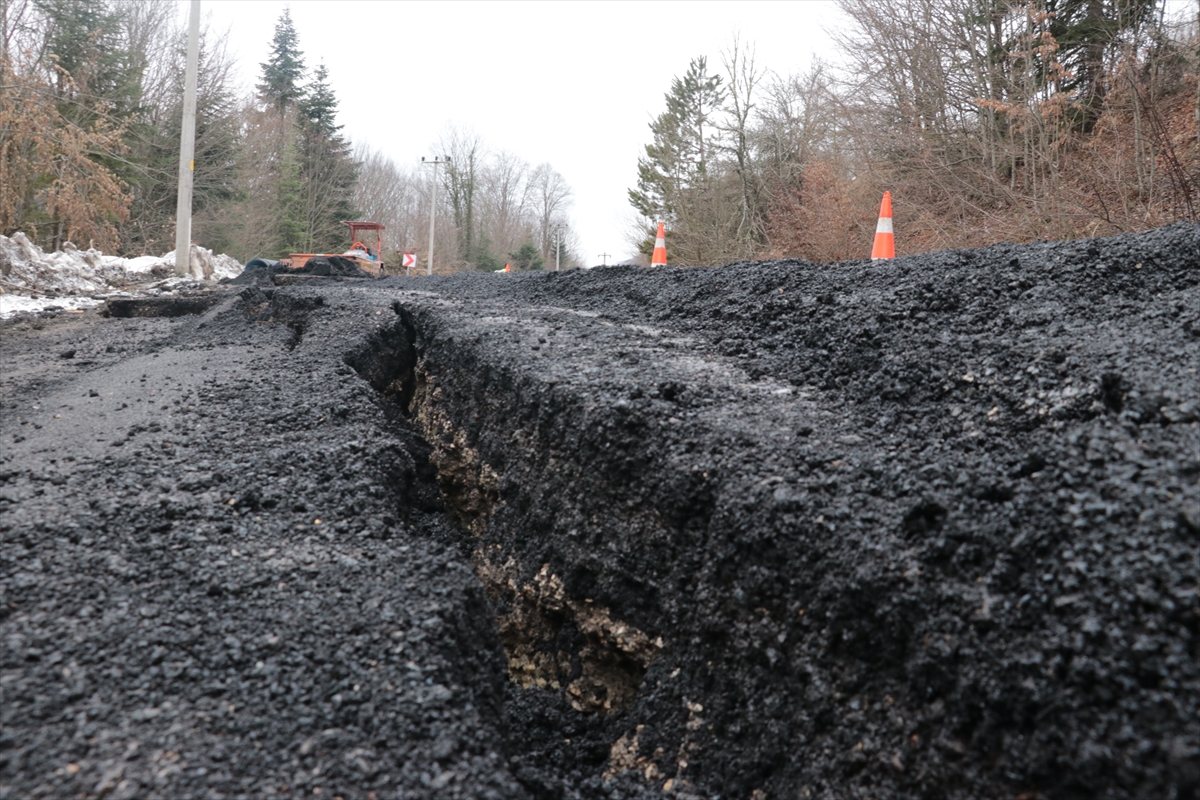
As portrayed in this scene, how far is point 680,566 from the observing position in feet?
7.27

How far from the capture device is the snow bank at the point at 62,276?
27.9 ft

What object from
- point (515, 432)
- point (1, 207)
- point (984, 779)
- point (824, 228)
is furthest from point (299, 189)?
point (984, 779)

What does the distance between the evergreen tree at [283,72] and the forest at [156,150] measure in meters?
0.05

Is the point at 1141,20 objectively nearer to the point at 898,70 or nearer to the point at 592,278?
the point at 898,70

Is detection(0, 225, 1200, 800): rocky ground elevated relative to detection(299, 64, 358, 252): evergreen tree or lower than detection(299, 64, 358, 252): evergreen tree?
lower

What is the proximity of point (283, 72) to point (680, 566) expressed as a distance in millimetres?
40888

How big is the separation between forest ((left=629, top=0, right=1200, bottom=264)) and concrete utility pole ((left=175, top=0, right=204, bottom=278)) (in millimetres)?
10787

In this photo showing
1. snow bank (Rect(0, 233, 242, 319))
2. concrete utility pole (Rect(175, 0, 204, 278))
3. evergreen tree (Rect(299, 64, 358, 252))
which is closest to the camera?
snow bank (Rect(0, 233, 242, 319))

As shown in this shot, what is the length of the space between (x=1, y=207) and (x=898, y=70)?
17158 mm

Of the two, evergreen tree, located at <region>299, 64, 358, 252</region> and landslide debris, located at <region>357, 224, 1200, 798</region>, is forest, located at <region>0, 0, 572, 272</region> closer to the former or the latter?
evergreen tree, located at <region>299, 64, 358, 252</region>

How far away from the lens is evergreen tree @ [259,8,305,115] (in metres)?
35.1

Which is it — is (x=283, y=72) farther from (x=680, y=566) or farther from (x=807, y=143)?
(x=680, y=566)

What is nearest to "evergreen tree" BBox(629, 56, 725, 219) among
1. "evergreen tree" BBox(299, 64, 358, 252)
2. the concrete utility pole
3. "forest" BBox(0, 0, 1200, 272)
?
"forest" BBox(0, 0, 1200, 272)

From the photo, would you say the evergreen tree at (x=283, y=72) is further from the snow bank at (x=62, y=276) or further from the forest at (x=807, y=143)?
the snow bank at (x=62, y=276)
